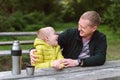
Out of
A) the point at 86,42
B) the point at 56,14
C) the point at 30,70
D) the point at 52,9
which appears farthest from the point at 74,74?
the point at 52,9

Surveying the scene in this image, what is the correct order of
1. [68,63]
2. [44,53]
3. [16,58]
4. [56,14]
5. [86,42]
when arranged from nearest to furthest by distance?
1. [16,58]
2. [68,63]
3. [44,53]
4. [86,42]
5. [56,14]

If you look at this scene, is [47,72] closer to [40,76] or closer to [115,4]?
[40,76]

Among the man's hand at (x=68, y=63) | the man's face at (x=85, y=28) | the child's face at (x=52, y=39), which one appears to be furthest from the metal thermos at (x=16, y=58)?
the man's face at (x=85, y=28)

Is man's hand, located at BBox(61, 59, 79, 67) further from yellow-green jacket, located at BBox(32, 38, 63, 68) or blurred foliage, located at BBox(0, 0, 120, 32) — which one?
blurred foliage, located at BBox(0, 0, 120, 32)

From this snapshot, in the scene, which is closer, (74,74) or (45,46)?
(74,74)

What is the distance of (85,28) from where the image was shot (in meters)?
3.51

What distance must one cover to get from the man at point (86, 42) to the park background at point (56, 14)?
27.8ft

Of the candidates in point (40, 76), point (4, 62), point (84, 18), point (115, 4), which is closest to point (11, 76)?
point (40, 76)

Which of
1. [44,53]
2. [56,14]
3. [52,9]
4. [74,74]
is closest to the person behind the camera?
[74,74]

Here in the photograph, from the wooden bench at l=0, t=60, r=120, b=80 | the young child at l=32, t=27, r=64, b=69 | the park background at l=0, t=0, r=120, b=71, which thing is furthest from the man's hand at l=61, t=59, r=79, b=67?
the park background at l=0, t=0, r=120, b=71

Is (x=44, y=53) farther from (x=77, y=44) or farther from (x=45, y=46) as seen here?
(x=77, y=44)

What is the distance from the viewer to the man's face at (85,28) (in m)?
3.49

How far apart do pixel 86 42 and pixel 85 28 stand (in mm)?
218

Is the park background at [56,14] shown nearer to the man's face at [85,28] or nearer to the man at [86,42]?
the man at [86,42]
